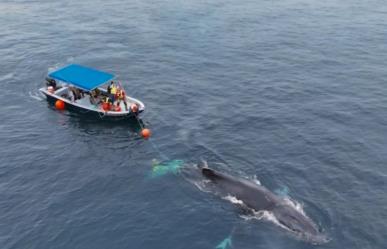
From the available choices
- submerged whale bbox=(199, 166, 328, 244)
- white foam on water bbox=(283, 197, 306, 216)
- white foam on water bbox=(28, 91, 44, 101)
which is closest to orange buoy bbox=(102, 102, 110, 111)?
white foam on water bbox=(28, 91, 44, 101)

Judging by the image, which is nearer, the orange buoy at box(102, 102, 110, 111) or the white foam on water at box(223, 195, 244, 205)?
the white foam on water at box(223, 195, 244, 205)

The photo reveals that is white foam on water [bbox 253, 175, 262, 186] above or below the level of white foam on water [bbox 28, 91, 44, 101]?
below

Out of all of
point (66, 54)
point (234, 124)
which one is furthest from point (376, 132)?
point (66, 54)

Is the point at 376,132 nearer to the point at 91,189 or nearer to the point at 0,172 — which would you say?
the point at 91,189

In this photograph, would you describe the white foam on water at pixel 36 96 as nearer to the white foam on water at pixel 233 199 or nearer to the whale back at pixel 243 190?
the whale back at pixel 243 190

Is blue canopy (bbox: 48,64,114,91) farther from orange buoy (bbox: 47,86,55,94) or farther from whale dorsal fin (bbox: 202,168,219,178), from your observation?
whale dorsal fin (bbox: 202,168,219,178)

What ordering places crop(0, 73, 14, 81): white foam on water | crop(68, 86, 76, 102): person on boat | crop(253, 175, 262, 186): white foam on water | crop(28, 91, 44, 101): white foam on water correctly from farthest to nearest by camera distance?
crop(0, 73, 14, 81): white foam on water < crop(28, 91, 44, 101): white foam on water < crop(68, 86, 76, 102): person on boat < crop(253, 175, 262, 186): white foam on water
